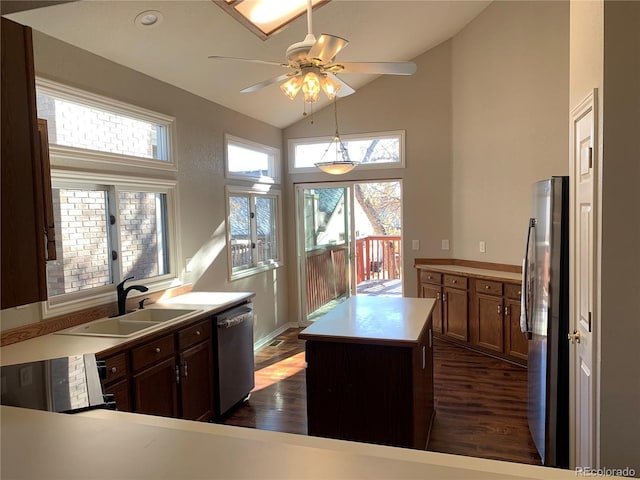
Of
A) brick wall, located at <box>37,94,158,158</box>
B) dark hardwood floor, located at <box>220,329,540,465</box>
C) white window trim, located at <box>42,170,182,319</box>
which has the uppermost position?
brick wall, located at <box>37,94,158,158</box>

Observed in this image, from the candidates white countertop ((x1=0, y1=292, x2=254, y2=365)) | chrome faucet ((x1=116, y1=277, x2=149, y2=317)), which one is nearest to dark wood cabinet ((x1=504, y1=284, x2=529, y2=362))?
white countertop ((x1=0, y1=292, x2=254, y2=365))

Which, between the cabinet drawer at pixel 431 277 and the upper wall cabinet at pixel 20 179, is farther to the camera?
the cabinet drawer at pixel 431 277

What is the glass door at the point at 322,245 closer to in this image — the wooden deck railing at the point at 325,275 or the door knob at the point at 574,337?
the wooden deck railing at the point at 325,275

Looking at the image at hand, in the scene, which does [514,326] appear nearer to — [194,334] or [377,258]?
[194,334]

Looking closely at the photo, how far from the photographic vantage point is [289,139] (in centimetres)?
620

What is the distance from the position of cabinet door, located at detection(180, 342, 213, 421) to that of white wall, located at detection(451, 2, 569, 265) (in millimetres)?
3415

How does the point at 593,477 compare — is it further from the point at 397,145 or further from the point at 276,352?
the point at 397,145

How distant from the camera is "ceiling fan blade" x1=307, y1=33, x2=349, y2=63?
2155mm

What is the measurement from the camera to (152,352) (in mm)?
2764

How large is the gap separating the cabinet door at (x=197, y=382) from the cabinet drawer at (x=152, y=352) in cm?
16

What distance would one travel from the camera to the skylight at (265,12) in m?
3.31

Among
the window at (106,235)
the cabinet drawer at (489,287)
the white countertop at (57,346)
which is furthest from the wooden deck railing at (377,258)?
the white countertop at (57,346)

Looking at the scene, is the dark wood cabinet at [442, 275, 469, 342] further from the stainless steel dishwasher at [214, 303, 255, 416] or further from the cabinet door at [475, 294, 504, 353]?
the stainless steel dishwasher at [214, 303, 255, 416]

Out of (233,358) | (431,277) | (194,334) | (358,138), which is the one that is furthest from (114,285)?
(358,138)
